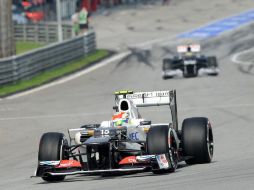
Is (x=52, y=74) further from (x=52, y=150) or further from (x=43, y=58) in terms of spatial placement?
(x=52, y=150)

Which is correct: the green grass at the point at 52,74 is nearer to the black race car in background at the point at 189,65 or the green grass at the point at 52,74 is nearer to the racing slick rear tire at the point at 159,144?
the black race car in background at the point at 189,65

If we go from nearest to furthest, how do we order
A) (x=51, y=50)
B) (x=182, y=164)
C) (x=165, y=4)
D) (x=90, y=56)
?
(x=182, y=164) → (x=51, y=50) → (x=90, y=56) → (x=165, y=4)

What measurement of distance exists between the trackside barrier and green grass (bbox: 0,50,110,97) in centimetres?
16

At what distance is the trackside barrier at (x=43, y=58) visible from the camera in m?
30.9

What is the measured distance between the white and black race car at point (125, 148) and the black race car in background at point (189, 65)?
15.5 meters

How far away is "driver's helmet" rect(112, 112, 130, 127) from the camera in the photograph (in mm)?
14484

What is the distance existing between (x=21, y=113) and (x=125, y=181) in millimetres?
12829

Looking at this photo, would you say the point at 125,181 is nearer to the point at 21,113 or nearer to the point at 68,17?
the point at 21,113

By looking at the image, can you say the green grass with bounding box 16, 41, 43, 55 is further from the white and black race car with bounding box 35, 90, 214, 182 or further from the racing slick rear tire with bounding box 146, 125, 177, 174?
the racing slick rear tire with bounding box 146, 125, 177, 174

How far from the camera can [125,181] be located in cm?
1237

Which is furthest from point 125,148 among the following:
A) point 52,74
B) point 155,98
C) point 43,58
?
point 43,58

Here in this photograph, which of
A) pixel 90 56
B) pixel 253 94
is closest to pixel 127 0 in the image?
Result: pixel 90 56

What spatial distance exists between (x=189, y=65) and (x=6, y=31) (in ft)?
24.6

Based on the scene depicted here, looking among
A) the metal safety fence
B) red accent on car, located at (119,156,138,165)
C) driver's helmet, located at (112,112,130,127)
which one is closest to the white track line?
the metal safety fence
